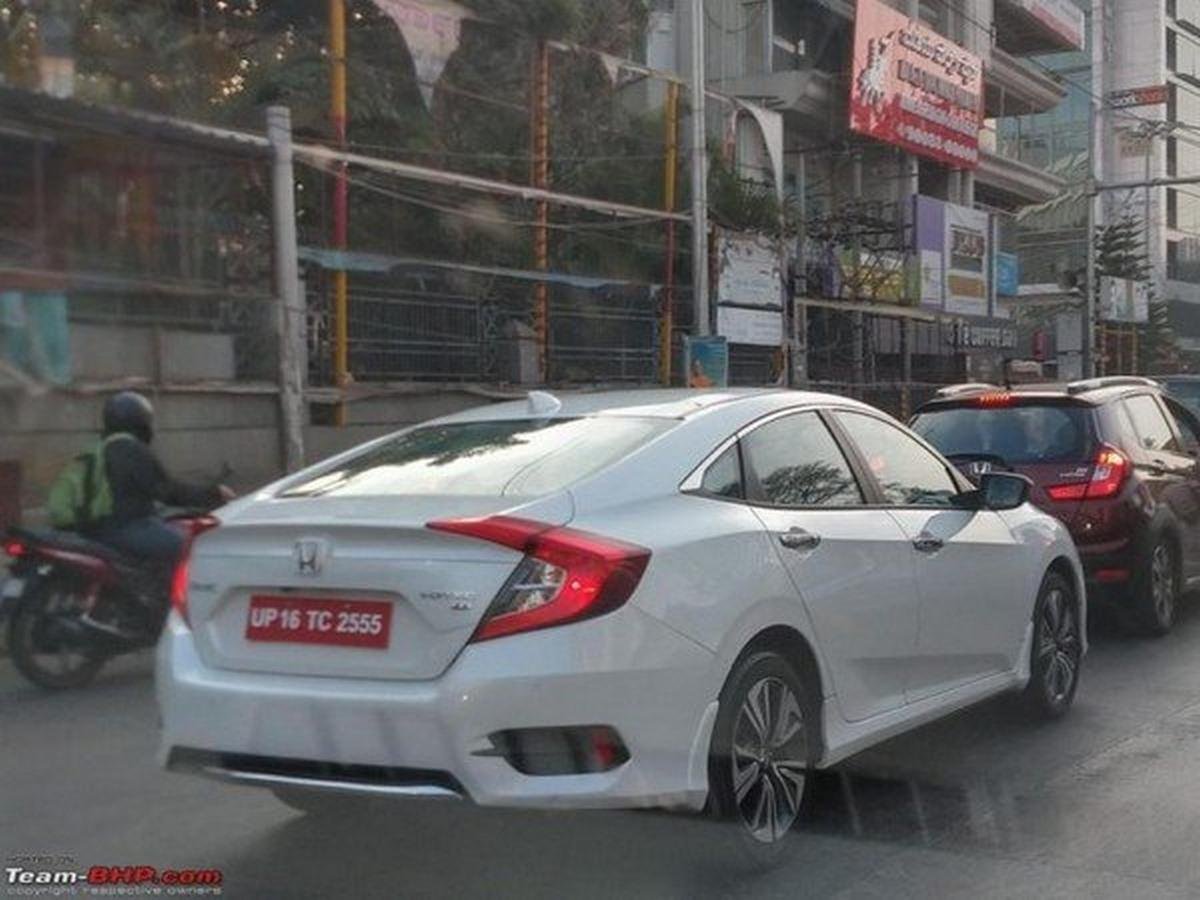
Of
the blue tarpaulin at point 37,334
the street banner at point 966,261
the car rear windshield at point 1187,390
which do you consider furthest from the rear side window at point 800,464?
the street banner at point 966,261

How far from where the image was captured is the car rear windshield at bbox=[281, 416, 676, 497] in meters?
4.42

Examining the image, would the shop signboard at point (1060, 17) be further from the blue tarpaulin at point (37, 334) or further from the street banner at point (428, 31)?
the blue tarpaulin at point (37, 334)

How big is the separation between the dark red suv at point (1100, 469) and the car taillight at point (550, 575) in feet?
16.2

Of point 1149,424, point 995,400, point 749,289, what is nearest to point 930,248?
Result: point 749,289

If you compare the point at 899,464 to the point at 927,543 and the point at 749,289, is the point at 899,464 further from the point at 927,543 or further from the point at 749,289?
the point at 749,289

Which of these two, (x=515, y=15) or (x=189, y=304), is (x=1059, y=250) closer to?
(x=515, y=15)

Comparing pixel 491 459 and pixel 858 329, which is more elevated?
pixel 858 329

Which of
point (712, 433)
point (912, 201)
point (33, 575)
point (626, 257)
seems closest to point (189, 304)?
point (33, 575)

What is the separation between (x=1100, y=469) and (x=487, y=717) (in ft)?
18.5

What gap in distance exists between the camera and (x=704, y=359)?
60.3 feet

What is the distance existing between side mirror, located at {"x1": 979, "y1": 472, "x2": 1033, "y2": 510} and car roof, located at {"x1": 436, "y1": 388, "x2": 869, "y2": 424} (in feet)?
2.90

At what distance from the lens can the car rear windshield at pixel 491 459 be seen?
4.42 meters

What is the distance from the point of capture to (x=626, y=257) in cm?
1928
